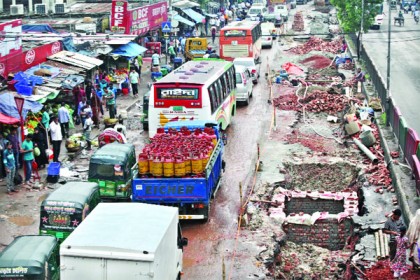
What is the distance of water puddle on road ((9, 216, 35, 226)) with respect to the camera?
19.6 metres

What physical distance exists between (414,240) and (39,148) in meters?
13.4

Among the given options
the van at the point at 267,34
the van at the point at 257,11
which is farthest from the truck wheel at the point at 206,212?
the van at the point at 257,11

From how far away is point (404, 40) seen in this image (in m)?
66.0

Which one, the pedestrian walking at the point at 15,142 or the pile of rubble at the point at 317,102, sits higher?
the pedestrian walking at the point at 15,142

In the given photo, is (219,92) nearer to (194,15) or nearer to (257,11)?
(194,15)

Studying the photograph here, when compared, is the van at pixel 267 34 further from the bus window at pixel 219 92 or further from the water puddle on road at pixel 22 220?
the water puddle on road at pixel 22 220

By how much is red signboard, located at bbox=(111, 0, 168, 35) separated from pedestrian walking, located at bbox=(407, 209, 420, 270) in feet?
101

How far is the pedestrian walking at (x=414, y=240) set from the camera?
49.5 ft

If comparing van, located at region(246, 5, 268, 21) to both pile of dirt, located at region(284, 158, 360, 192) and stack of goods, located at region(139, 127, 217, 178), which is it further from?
stack of goods, located at region(139, 127, 217, 178)

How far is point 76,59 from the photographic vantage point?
33375 millimetres

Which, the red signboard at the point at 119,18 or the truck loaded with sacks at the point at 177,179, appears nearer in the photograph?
the truck loaded with sacks at the point at 177,179

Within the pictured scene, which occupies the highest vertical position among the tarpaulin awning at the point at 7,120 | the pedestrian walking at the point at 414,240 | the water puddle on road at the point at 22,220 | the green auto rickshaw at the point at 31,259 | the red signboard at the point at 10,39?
the red signboard at the point at 10,39

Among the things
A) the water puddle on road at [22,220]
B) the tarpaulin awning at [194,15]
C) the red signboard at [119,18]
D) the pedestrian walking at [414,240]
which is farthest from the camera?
the tarpaulin awning at [194,15]

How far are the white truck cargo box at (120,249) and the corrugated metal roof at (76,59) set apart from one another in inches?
785
